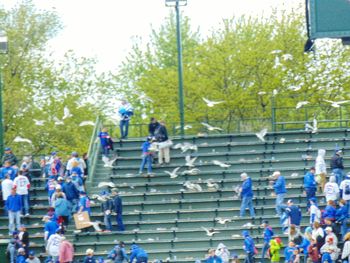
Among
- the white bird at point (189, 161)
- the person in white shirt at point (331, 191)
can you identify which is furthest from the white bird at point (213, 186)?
the person in white shirt at point (331, 191)

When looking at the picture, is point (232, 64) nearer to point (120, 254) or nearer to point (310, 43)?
Answer: point (310, 43)

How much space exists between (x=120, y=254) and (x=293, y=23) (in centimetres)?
3255

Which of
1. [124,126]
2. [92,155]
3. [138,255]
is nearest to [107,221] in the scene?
[138,255]

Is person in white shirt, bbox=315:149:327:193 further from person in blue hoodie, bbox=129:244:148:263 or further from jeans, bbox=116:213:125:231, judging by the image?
person in blue hoodie, bbox=129:244:148:263

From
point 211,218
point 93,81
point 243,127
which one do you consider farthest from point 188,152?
point 93,81

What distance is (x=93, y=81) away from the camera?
7575cm

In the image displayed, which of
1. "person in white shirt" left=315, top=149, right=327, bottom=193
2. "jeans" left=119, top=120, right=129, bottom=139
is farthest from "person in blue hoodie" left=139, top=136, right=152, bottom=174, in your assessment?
"person in white shirt" left=315, top=149, right=327, bottom=193

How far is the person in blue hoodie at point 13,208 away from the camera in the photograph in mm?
43000

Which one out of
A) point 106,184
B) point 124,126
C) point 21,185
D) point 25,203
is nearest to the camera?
point 21,185

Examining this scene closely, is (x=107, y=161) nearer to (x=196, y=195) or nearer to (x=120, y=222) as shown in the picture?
(x=196, y=195)

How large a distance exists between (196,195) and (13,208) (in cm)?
565

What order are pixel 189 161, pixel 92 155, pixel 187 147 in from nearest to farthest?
pixel 189 161 < pixel 187 147 < pixel 92 155

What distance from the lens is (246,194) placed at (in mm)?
42969

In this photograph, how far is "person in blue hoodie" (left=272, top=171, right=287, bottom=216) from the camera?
140 feet
